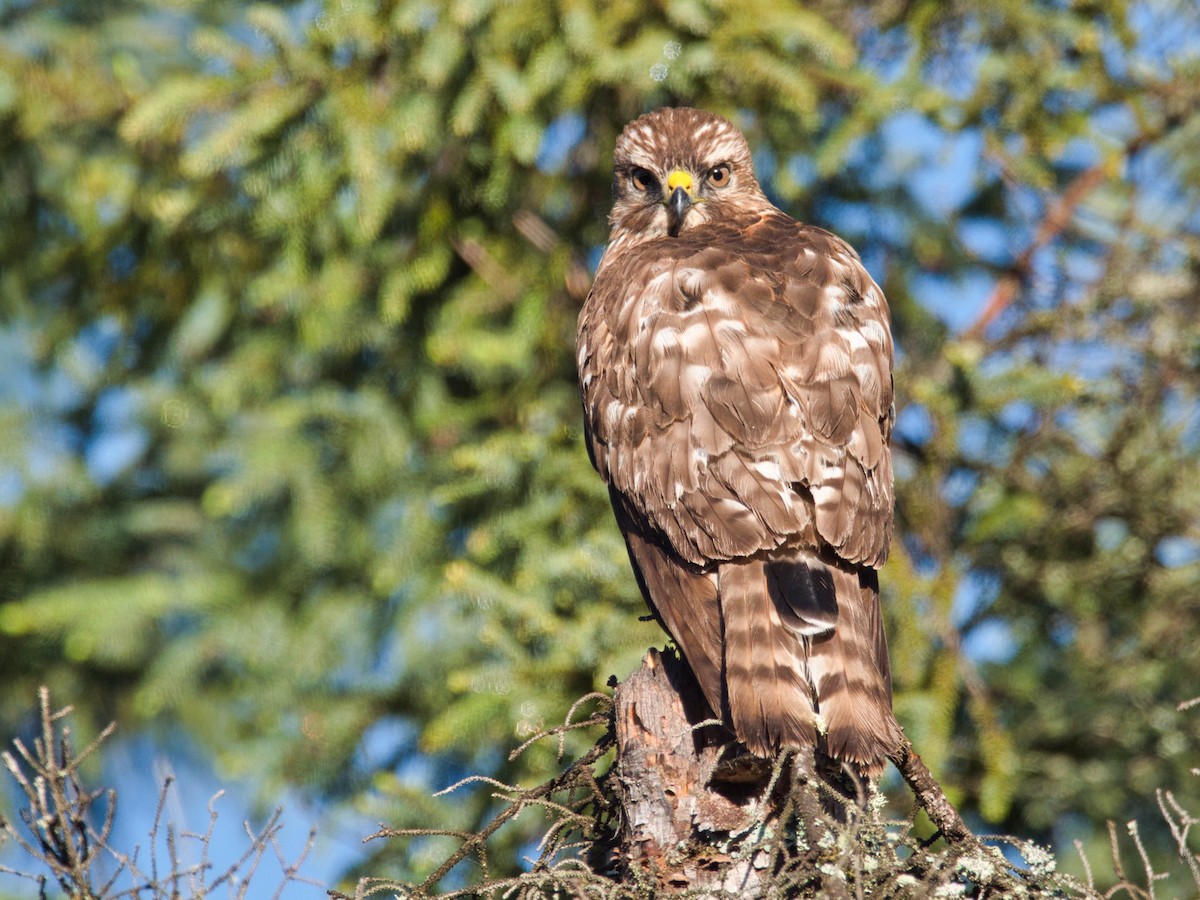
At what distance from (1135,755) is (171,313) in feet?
15.5

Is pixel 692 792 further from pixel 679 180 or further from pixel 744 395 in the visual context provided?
pixel 679 180

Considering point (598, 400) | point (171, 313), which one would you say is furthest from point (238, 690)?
point (598, 400)

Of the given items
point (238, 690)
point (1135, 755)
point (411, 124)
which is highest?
point (411, 124)

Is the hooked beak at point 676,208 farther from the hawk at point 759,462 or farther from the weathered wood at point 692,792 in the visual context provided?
the weathered wood at point 692,792

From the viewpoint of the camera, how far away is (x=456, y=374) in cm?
597

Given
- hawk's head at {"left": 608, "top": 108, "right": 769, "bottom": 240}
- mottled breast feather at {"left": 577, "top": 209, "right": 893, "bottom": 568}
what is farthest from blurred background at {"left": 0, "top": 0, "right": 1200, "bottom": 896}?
mottled breast feather at {"left": 577, "top": 209, "right": 893, "bottom": 568}

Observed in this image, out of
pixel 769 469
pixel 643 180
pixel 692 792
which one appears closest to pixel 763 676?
pixel 692 792

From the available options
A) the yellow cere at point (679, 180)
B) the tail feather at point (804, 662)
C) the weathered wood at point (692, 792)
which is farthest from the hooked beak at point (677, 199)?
the weathered wood at point (692, 792)

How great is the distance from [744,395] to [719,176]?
172 cm

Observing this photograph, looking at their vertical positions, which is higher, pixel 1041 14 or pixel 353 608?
pixel 1041 14

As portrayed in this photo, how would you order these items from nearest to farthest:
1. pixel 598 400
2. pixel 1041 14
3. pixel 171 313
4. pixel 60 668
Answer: pixel 598 400 < pixel 1041 14 < pixel 171 313 < pixel 60 668

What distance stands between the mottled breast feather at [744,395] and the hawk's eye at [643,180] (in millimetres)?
766

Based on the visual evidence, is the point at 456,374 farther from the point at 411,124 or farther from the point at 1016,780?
the point at 1016,780

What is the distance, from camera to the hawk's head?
188 inches
